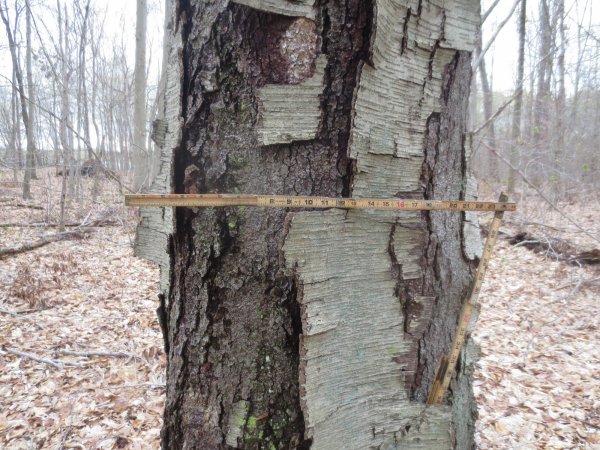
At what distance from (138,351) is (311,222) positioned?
3.47 m

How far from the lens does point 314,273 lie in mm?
936

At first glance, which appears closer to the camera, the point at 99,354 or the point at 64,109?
the point at 99,354

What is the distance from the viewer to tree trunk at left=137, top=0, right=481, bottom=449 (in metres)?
0.93

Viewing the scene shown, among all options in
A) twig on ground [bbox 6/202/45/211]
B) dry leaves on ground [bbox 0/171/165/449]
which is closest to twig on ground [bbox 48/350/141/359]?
dry leaves on ground [bbox 0/171/165/449]

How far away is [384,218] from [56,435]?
290 cm

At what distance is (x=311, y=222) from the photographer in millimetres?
915

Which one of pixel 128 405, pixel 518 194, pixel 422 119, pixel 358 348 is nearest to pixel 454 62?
pixel 422 119

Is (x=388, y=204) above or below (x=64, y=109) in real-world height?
below

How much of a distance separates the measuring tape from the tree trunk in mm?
29

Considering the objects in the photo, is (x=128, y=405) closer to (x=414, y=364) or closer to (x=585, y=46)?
(x=414, y=364)

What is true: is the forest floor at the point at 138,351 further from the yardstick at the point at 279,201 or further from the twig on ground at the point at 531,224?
the yardstick at the point at 279,201

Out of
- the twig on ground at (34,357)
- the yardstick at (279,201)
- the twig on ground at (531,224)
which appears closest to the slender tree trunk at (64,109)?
the twig on ground at (34,357)

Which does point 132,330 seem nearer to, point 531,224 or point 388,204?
point 388,204

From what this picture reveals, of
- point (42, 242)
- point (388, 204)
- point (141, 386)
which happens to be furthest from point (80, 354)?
point (42, 242)
